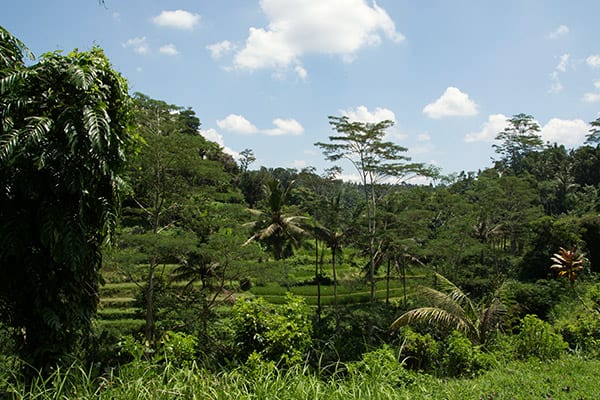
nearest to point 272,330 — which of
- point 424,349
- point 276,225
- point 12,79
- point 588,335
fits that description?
point 12,79

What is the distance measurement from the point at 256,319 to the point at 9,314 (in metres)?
2.33

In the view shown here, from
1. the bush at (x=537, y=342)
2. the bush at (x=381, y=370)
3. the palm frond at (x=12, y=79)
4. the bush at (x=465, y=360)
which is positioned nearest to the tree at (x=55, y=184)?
the palm frond at (x=12, y=79)

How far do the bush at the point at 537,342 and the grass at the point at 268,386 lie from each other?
161 cm

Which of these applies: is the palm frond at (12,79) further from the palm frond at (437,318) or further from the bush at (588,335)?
the bush at (588,335)

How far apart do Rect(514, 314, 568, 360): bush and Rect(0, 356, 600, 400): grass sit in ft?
5.28

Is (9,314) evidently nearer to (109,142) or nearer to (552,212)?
(109,142)

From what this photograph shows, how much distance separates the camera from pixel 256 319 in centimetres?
475

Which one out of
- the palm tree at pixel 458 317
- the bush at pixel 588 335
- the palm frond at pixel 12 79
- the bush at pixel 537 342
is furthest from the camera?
the palm tree at pixel 458 317

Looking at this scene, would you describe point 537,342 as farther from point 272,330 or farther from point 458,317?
point 272,330

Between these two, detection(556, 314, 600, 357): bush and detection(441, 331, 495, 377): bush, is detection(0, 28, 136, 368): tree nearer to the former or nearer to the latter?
detection(441, 331, 495, 377): bush

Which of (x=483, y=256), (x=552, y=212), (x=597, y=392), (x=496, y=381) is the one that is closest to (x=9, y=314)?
(x=496, y=381)

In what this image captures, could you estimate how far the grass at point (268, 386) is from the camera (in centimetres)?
268

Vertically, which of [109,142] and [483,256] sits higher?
[109,142]

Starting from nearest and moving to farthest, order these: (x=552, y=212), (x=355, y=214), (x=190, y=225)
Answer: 1. (x=190, y=225)
2. (x=355, y=214)
3. (x=552, y=212)
